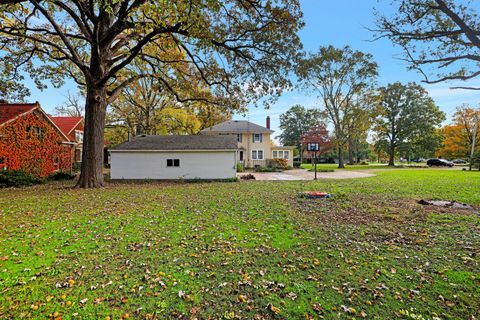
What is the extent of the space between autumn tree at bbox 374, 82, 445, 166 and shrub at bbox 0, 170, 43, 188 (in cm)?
4516

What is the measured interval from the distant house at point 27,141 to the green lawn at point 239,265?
12560 mm

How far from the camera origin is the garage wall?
19.3 meters

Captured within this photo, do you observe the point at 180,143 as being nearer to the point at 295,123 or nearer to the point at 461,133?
the point at 461,133

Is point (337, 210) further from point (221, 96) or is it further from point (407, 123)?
point (407, 123)

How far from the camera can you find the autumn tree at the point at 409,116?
41.1m

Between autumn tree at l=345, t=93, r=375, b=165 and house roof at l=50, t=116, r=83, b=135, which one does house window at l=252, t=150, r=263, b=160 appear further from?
house roof at l=50, t=116, r=83, b=135

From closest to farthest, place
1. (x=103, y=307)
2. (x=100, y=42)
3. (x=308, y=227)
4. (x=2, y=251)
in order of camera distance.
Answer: (x=103, y=307), (x=2, y=251), (x=308, y=227), (x=100, y=42)

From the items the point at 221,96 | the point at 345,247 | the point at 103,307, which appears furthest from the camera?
the point at 221,96

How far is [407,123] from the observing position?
136 ft

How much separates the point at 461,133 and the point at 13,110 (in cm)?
6175

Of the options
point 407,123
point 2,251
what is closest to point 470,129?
point 407,123

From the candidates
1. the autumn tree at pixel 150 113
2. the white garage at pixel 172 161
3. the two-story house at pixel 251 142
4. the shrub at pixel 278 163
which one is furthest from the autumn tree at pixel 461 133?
the white garage at pixel 172 161

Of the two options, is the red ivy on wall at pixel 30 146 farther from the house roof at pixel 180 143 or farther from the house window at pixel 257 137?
the house window at pixel 257 137

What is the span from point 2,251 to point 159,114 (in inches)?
1059
